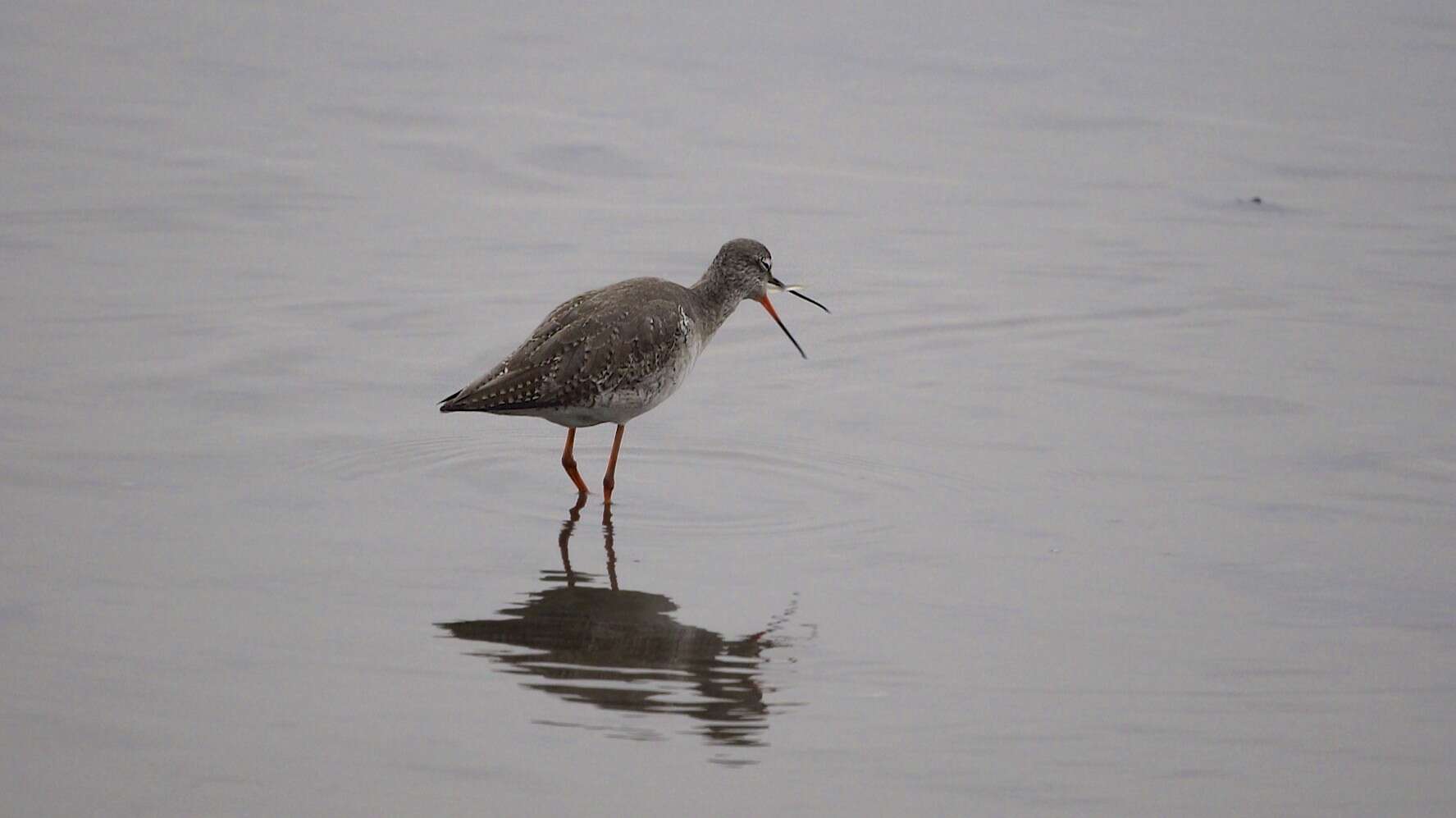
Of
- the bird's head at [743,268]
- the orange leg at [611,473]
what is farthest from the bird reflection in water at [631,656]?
the bird's head at [743,268]

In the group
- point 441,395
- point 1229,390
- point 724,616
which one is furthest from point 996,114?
point 724,616

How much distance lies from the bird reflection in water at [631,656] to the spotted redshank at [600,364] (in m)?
1.21

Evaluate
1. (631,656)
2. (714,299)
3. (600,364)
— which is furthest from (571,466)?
(631,656)

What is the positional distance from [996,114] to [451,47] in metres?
5.04

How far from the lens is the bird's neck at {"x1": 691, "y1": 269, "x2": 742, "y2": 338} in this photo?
9.44 meters

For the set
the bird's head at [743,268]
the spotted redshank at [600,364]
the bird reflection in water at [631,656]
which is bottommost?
the bird reflection in water at [631,656]

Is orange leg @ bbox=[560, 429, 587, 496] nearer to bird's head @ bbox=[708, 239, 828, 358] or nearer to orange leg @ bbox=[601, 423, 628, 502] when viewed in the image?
orange leg @ bbox=[601, 423, 628, 502]

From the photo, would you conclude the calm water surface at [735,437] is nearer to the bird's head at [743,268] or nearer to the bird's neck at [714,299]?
the bird's neck at [714,299]

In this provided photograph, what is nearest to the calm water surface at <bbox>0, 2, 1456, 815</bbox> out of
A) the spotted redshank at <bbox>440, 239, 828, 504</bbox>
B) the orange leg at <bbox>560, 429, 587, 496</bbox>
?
the orange leg at <bbox>560, 429, 587, 496</bbox>

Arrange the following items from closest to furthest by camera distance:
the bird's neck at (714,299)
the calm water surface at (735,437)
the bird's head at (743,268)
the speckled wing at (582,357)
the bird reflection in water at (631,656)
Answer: the calm water surface at (735,437)
the bird reflection in water at (631,656)
the speckled wing at (582,357)
the bird's neck at (714,299)
the bird's head at (743,268)

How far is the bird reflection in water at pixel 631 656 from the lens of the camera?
6.21 meters

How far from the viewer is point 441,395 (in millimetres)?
9602

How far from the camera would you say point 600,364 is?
8.48 meters

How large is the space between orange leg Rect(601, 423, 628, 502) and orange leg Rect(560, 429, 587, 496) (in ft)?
0.32
